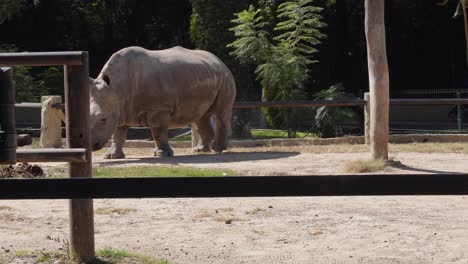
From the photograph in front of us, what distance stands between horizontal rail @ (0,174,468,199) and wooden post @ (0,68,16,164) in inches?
13.6

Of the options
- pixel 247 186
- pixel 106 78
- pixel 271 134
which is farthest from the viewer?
pixel 271 134

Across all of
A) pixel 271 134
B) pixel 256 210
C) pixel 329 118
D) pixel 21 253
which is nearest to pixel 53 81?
pixel 271 134

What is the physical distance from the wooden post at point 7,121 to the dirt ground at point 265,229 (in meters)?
1.95

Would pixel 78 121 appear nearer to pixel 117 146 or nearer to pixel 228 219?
pixel 228 219

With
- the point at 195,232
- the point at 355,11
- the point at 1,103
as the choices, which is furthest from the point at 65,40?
the point at 1,103

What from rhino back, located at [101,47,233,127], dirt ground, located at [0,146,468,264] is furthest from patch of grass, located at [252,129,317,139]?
dirt ground, located at [0,146,468,264]

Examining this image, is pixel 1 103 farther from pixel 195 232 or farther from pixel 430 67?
pixel 430 67

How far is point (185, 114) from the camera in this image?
48.5 ft

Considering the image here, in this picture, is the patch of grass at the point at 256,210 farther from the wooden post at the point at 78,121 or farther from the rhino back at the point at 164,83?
the rhino back at the point at 164,83


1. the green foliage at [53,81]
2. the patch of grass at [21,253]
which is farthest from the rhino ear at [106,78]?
the green foliage at [53,81]

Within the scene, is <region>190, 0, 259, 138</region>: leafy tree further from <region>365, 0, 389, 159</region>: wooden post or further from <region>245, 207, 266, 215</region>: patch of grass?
<region>245, 207, 266, 215</region>: patch of grass

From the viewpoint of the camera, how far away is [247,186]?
3.50m

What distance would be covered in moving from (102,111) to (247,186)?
31.9ft

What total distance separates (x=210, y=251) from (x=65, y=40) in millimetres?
25535
